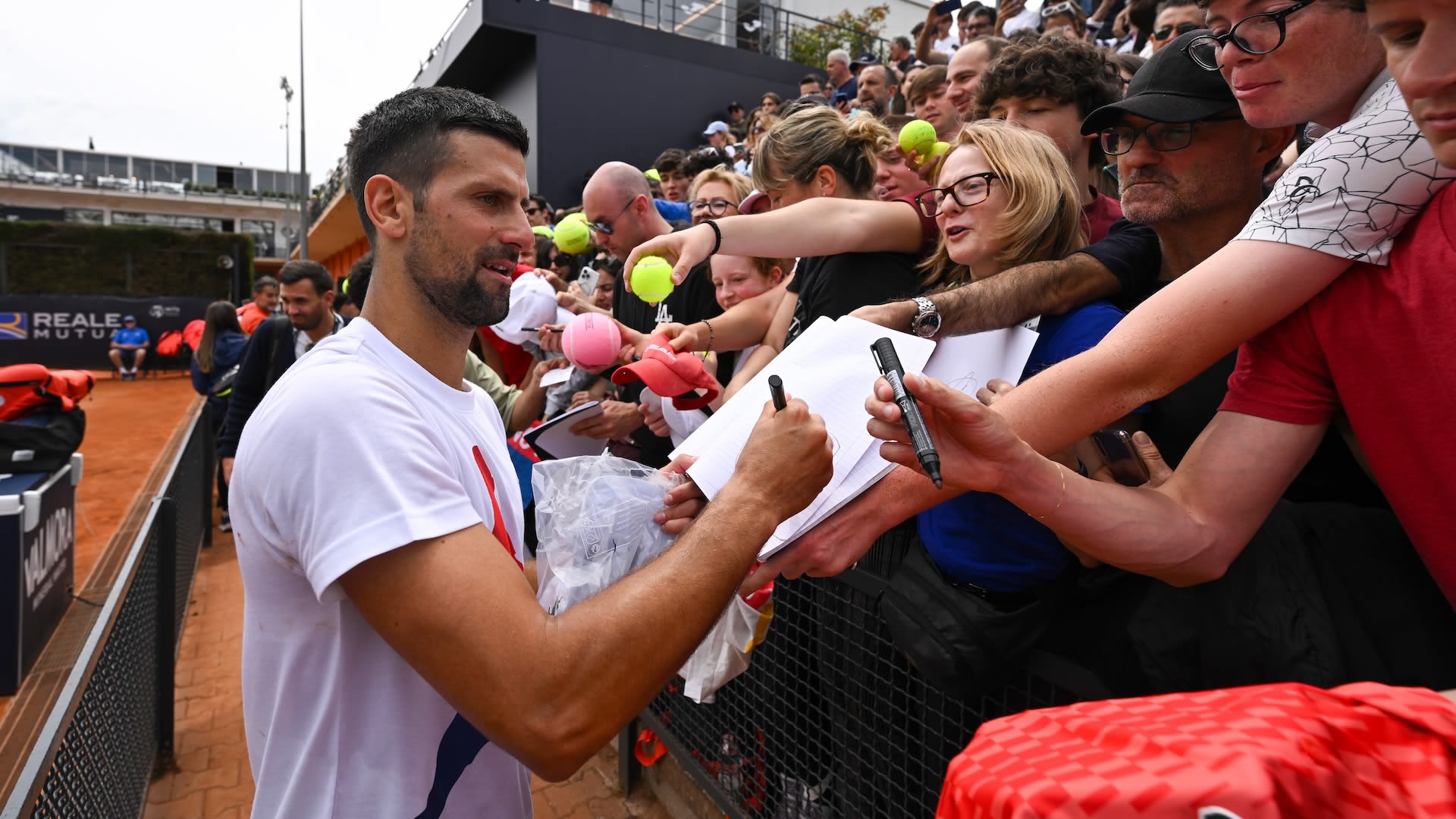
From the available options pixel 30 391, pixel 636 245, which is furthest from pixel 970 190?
pixel 30 391

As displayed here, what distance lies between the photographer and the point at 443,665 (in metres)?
1.15

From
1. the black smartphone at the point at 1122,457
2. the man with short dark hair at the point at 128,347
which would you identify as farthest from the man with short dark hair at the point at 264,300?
the man with short dark hair at the point at 128,347

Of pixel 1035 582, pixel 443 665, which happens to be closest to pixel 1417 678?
pixel 1035 582

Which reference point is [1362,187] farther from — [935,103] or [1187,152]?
[935,103]

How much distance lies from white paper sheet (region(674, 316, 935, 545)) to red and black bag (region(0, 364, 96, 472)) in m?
5.32

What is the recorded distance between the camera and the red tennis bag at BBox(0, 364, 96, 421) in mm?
4922

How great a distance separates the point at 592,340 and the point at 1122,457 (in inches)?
69.4

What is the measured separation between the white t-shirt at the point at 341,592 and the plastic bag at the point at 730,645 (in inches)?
31.6

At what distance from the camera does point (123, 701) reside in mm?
3008

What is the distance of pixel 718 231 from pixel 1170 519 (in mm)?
1349

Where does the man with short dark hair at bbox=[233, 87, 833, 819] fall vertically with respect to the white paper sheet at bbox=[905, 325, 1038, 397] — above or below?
below

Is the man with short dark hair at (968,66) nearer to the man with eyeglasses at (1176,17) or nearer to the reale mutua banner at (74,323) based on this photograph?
the man with eyeglasses at (1176,17)

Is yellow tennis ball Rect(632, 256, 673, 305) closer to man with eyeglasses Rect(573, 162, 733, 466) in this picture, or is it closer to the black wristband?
the black wristband

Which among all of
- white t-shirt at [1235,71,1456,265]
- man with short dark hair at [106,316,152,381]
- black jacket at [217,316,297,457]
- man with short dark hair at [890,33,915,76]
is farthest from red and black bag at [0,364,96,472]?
man with short dark hair at [106,316,152,381]
